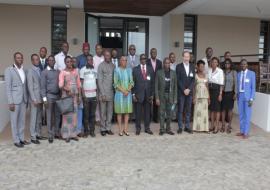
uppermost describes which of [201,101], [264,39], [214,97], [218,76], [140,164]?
[264,39]

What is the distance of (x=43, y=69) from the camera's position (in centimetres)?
820

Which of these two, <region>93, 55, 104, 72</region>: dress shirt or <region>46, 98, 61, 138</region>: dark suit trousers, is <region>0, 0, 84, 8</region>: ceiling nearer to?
<region>93, 55, 104, 72</region>: dress shirt

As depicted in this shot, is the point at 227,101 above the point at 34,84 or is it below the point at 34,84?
below

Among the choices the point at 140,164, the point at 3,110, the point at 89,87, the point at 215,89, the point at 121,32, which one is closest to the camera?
the point at 140,164

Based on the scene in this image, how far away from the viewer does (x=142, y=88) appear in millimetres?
8359

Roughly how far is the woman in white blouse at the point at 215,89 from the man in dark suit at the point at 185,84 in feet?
1.53

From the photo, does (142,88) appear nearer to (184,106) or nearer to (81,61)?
(184,106)

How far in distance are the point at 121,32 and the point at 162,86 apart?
5966 mm

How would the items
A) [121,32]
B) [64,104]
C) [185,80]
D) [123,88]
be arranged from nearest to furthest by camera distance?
[64,104], [123,88], [185,80], [121,32]

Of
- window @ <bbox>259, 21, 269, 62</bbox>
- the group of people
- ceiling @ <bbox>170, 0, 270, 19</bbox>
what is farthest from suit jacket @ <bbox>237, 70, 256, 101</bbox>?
window @ <bbox>259, 21, 269, 62</bbox>

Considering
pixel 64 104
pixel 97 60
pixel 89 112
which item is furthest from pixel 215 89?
pixel 64 104

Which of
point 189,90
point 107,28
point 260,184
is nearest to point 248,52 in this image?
point 107,28

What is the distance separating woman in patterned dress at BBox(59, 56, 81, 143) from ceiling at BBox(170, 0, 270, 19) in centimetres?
481

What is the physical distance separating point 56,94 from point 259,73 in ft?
21.3
